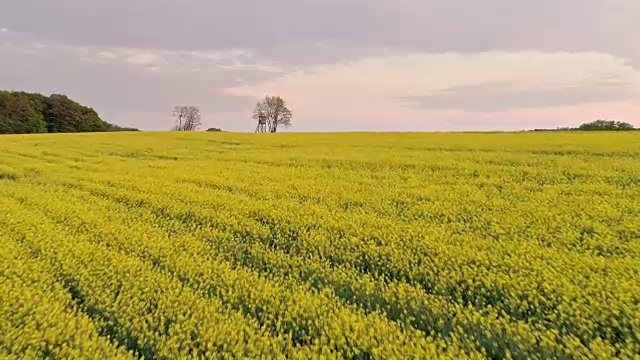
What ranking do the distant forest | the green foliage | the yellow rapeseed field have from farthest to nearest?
the distant forest, the green foliage, the yellow rapeseed field

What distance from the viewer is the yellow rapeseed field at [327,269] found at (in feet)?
11.5

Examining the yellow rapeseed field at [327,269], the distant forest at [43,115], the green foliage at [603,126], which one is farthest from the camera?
the distant forest at [43,115]

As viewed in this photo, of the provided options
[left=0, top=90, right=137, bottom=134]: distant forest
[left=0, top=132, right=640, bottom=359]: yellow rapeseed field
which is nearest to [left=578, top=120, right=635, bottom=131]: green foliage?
[left=0, top=132, right=640, bottom=359]: yellow rapeseed field

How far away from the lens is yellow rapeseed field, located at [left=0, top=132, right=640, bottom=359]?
350cm

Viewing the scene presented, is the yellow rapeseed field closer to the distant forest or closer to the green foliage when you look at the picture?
the green foliage

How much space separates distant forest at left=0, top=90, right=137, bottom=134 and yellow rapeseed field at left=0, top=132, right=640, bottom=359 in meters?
60.0

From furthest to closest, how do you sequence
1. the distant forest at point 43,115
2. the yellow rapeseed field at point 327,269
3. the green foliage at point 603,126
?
the distant forest at point 43,115 < the green foliage at point 603,126 < the yellow rapeseed field at point 327,269

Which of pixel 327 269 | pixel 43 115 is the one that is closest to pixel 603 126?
pixel 327 269

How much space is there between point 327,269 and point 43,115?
76.5 metres

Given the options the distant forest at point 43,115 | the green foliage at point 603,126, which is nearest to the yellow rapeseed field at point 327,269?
the green foliage at point 603,126

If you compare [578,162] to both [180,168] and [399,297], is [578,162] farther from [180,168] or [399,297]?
[180,168]

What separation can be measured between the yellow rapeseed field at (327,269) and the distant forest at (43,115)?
5997 centimetres

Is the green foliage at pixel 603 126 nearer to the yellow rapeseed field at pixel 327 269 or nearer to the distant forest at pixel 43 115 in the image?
the yellow rapeseed field at pixel 327 269

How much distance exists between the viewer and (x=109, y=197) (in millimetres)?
9562
